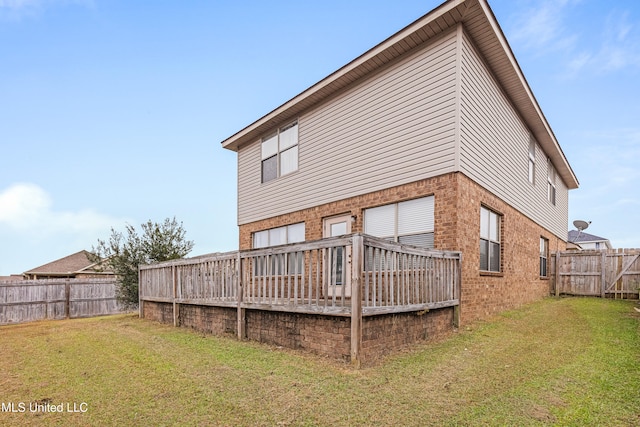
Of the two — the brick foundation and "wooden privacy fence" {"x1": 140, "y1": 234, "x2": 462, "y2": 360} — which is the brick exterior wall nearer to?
"wooden privacy fence" {"x1": 140, "y1": 234, "x2": 462, "y2": 360}

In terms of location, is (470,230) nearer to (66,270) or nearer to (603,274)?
(603,274)

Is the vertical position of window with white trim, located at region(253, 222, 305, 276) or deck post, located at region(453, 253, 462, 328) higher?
window with white trim, located at region(253, 222, 305, 276)

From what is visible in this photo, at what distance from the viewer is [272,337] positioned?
612 centimetres

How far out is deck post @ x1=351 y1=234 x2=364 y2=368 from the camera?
4.58 metres

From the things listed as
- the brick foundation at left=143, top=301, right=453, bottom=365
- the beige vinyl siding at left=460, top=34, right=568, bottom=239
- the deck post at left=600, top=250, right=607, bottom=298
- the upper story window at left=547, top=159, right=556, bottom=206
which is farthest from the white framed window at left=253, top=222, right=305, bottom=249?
the deck post at left=600, top=250, right=607, bottom=298

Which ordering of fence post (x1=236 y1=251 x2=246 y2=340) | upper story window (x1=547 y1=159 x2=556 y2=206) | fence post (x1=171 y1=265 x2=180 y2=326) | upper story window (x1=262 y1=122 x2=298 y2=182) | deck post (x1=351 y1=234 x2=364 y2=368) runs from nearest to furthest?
deck post (x1=351 y1=234 x2=364 y2=368) < fence post (x1=236 y1=251 x2=246 y2=340) < fence post (x1=171 y1=265 x2=180 y2=326) < upper story window (x1=262 y1=122 x2=298 y2=182) < upper story window (x1=547 y1=159 x2=556 y2=206)

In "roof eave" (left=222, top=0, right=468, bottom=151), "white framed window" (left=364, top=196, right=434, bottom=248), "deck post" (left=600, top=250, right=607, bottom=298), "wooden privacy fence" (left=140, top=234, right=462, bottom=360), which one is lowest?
"deck post" (left=600, top=250, right=607, bottom=298)

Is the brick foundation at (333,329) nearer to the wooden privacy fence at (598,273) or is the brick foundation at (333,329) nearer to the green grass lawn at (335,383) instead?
the green grass lawn at (335,383)

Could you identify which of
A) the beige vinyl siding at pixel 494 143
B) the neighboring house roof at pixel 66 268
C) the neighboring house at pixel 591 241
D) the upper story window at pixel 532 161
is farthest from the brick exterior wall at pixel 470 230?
the neighboring house at pixel 591 241

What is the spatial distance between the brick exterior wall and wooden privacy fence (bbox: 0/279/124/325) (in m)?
9.32

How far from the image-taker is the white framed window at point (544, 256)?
13289 millimetres

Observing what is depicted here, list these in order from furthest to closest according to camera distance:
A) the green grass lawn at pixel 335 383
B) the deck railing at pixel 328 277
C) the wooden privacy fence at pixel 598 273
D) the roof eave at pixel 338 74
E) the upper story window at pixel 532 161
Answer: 1. the wooden privacy fence at pixel 598 273
2. the upper story window at pixel 532 161
3. the roof eave at pixel 338 74
4. the deck railing at pixel 328 277
5. the green grass lawn at pixel 335 383

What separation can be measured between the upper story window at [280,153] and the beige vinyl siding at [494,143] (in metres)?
5.34

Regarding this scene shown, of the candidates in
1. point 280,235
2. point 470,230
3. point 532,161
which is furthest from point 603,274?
point 280,235
